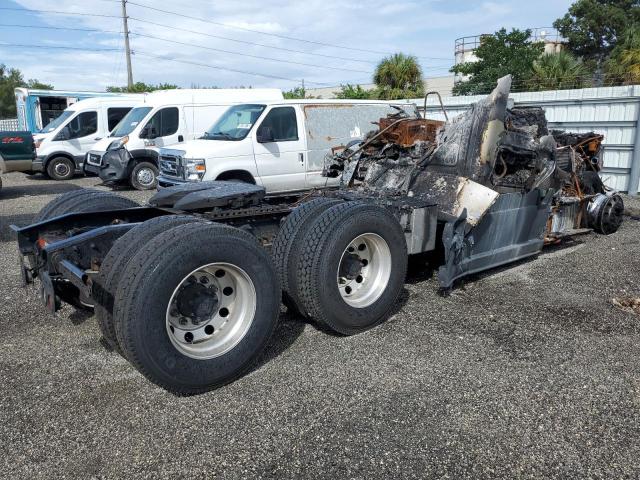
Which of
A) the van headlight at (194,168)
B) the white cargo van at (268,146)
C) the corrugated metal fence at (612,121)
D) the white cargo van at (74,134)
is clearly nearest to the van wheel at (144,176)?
the white cargo van at (268,146)

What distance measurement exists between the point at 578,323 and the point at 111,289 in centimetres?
365

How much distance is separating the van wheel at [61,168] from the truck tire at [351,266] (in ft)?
45.4

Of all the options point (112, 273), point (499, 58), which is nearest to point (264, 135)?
point (112, 273)

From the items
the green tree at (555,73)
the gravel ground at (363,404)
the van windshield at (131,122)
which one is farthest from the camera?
the green tree at (555,73)

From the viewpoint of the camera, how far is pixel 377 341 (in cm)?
408

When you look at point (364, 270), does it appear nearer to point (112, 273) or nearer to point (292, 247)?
point (292, 247)

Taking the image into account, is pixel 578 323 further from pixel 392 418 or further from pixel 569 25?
pixel 569 25

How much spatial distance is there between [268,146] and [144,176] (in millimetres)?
5104

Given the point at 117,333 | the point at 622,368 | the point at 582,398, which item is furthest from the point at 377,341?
the point at 117,333

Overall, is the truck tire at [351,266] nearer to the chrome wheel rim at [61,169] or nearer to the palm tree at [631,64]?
the chrome wheel rim at [61,169]

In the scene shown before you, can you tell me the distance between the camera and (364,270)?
14.3ft

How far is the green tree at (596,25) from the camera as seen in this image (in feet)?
121

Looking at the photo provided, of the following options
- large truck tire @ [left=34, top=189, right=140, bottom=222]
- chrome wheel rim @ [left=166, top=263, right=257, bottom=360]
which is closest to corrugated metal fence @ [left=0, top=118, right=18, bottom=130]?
large truck tire @ [left=34, top=189, right=140, bottom=222]

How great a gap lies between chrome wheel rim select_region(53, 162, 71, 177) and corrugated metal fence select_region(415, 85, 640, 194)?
38.1ft
